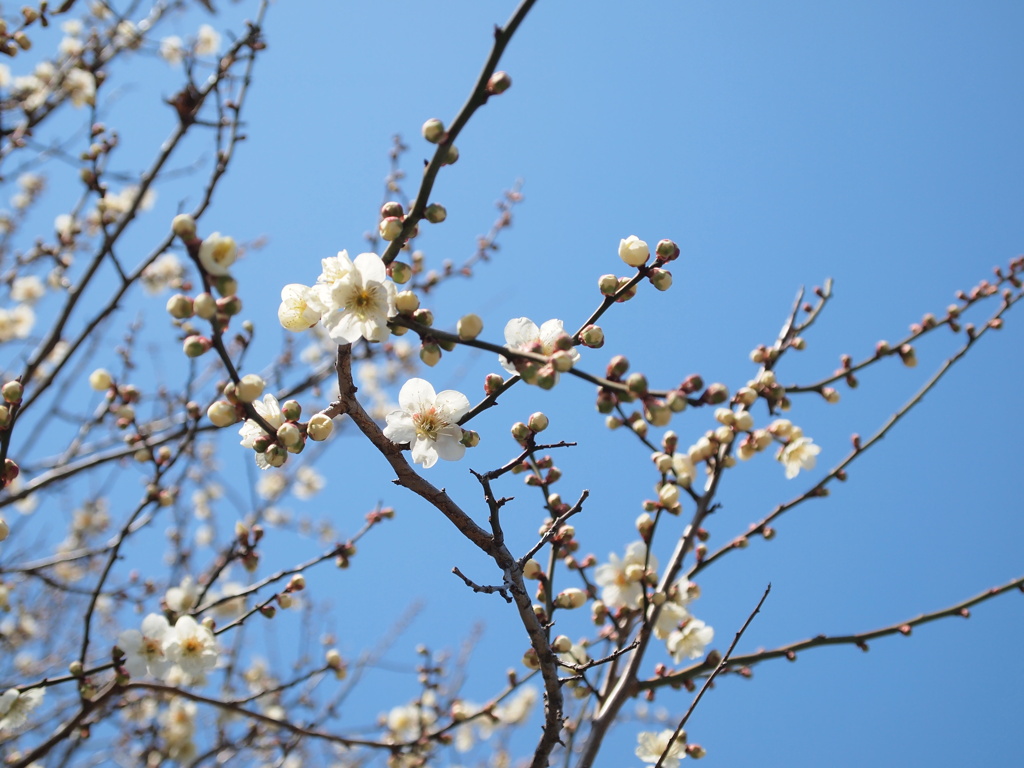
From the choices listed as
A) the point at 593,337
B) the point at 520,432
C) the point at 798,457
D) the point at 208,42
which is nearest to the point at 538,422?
the point at 520,432

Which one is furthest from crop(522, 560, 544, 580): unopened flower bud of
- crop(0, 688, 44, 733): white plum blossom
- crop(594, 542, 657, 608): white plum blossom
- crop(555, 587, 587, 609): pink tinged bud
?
crop(0, 688, 44, 733): white plum blossom

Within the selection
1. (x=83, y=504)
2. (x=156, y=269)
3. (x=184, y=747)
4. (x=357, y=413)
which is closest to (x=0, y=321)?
(x=156, y=269)

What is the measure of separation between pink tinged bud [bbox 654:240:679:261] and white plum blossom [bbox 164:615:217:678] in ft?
6.34

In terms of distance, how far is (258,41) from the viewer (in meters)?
3.80

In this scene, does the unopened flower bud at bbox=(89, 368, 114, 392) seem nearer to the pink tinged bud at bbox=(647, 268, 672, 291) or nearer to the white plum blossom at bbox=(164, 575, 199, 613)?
the white plum blossom at bbox=(164, 575, 199, 613)

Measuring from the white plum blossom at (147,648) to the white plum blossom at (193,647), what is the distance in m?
0.04

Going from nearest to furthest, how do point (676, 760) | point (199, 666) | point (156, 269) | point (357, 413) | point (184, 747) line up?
point (357, 413) → point (199, 666) → point (676, 760) → point (184, 747) → point (156, 269)

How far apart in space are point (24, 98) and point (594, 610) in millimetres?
4656

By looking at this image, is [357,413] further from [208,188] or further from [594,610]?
[208,188]

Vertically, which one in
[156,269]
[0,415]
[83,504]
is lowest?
[0,415]

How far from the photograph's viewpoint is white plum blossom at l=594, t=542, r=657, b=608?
100 inches

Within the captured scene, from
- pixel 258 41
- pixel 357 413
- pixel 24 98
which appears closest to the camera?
pixel 357 413

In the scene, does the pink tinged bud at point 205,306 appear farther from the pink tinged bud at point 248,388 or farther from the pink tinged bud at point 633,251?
the pink tinged bud at point 633,251

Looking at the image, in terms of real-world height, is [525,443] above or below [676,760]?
above
